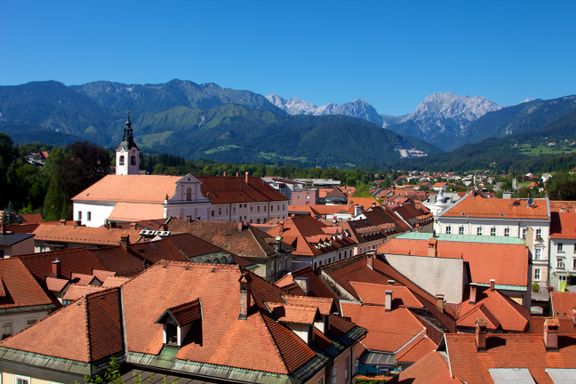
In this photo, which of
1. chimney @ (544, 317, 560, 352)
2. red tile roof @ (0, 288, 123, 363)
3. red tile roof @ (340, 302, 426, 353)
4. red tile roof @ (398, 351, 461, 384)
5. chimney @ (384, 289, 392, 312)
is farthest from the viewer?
chimney @ (384, 289, 392, 312)

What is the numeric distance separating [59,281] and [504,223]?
2236 inches

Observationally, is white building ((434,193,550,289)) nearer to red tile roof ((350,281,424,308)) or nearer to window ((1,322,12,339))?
red tile roof ((350,281,424,308))

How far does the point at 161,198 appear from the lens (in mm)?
83938

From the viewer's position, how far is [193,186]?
89562 millimetres

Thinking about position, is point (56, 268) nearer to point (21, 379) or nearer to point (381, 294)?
point (21, 379)

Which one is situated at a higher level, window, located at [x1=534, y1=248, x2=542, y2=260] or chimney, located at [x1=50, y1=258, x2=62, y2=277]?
chimney, located at [x1=50, y1=258, x2=62, y2=277]

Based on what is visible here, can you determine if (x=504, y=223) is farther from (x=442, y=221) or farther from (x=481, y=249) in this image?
(x=481, y=249)

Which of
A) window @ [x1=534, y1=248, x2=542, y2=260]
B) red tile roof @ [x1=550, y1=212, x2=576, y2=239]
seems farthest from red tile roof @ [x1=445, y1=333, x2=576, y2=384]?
red tile roof @ [x1=550, y1=212, x2=576, y2=239]

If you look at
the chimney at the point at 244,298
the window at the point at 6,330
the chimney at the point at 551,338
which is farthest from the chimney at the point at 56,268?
the chimney at the point at 551,338

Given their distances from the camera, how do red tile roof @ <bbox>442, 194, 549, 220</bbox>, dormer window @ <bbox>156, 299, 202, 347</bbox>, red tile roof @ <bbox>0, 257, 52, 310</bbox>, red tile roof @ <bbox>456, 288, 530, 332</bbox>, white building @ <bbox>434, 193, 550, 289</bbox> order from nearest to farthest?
dormer window @ <bbox>156, 299, 202, 347</bbox> < red tile roof @ <bbox>0, 257, 52, 310</bbox> < red tile roof @ <bbox>456, 288, 530, 332</bbox> < white building @ <bbox>434, 193, 550, 289</bbox> < red tile roof @ <bbox>442, 194, 549, 220</bbox>

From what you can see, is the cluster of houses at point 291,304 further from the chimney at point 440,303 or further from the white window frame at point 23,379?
the chimney at point 440,303

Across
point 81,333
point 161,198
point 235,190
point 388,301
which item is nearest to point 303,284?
point 388,301

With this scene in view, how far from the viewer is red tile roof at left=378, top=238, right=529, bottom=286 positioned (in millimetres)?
45875

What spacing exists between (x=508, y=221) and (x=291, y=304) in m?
59.6
